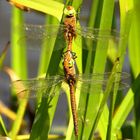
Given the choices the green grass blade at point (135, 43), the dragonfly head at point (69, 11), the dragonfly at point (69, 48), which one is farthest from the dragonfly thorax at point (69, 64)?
the green grass blade at point (135, 43)

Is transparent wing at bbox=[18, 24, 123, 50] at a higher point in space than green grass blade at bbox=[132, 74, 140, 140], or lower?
higher

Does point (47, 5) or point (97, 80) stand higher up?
point (47, 5)

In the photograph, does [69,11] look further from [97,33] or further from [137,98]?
[137,98]

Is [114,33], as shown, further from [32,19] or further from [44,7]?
[32,19]

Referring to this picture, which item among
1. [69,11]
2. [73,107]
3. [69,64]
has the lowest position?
[73,107]

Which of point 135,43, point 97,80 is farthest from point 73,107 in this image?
point 135,43

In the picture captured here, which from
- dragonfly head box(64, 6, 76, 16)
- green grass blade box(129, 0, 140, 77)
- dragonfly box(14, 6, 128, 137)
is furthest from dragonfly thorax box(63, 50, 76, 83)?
green grass blade box(129, 0, 140, 77)

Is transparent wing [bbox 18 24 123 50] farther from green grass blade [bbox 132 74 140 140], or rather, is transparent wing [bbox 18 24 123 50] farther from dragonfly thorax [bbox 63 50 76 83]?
green grass blade [bbox 132 74 140 140]

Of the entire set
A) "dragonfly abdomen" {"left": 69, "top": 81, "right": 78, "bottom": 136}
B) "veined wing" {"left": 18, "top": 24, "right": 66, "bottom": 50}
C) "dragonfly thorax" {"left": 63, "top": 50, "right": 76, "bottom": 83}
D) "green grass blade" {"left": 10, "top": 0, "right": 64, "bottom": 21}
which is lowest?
"dragonfly abdomen" {"left": 69, "top": 81, "right": 78, "bottom": 136}
